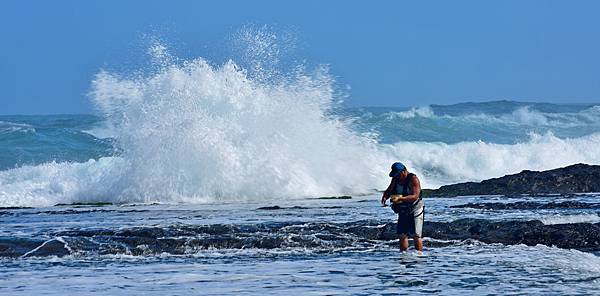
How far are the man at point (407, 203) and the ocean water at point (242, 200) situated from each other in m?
0.31

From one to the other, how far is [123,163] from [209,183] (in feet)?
7.76

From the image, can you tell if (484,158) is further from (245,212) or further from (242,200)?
(245,212)

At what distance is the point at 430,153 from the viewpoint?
3947cm

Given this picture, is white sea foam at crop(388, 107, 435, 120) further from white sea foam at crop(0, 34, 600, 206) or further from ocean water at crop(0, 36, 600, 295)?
white sea foam at crop(0, 34, 600, 206)

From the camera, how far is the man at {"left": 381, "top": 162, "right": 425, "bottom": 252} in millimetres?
14719

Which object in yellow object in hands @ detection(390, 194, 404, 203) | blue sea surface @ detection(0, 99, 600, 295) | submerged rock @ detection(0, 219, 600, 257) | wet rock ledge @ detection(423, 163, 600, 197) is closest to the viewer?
blue sea surface @ detection(0, 99, 600, 295)

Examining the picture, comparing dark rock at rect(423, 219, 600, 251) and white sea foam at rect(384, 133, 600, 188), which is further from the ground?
white sea foam at rect(384, 133, 600, 188)

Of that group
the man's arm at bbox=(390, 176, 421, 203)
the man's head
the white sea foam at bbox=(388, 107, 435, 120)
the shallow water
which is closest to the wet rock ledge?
the shallow water

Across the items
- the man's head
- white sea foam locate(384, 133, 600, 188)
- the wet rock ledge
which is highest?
white sea foam locate(384, 133, 600, 188)

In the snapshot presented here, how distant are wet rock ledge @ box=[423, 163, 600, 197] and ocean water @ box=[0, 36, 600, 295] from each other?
6.04 feet

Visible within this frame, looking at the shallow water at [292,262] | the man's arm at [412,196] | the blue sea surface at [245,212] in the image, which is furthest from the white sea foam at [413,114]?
the man's arm at [412,196]

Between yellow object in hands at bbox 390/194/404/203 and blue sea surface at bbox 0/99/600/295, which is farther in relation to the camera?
yellow object in hands at bbox 390/194/404/203

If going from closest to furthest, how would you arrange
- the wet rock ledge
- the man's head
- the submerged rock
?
the man's head
the submerged rock
the wet rock ledge

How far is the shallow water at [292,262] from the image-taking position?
38.6 feet
